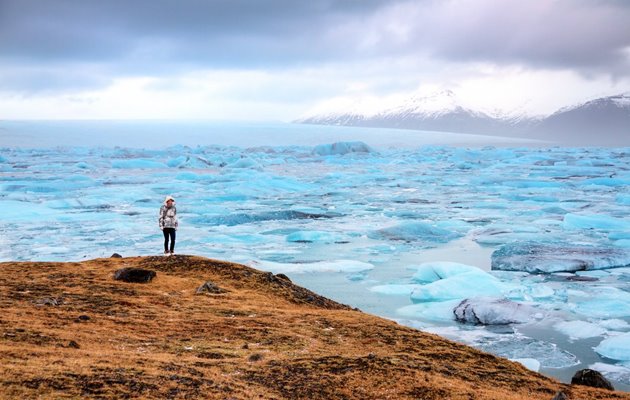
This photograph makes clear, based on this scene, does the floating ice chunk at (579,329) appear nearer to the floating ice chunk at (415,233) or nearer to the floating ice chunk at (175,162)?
the floating ice chunk at (415,233)

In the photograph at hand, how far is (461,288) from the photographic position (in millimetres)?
13930

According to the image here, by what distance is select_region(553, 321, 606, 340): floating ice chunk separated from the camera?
11087mm

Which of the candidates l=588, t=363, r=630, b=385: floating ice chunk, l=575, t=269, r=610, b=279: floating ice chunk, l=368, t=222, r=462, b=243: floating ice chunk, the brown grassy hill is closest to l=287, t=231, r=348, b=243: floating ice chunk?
l=368, t=222, r=462, b=243: floating ice chunk

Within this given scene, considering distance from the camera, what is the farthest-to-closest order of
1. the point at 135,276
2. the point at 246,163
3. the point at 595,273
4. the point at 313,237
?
the point at 246,163 < the point at 313,237 < the point at 595,273 < the point at 135,276

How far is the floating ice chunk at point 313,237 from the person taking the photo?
20.7 m

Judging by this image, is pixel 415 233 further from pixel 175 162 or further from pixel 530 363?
pixel 175 162

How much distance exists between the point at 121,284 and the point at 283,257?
7.64 meters

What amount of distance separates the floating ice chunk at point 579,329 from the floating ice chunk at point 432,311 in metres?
1.90

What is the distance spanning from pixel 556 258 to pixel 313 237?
7345 millimetres

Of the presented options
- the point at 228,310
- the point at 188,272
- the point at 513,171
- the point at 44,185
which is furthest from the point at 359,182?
the point at 228,310

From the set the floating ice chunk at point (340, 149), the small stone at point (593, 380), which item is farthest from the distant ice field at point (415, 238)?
the floating ice chunk at point (340, 149)

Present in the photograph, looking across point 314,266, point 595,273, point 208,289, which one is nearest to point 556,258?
point 595,273

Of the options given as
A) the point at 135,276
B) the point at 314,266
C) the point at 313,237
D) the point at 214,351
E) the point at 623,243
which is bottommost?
the point at 314,266

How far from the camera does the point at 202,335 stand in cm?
793
